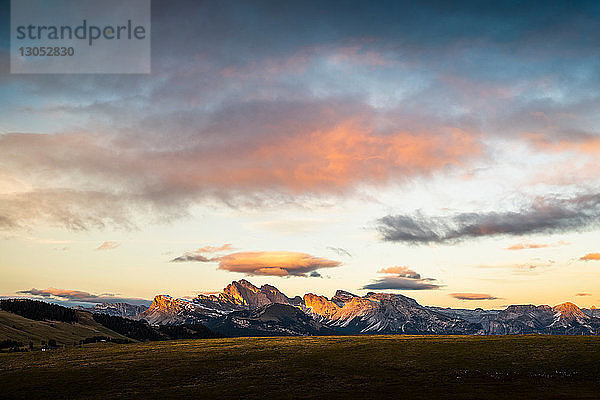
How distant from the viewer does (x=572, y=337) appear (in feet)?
342

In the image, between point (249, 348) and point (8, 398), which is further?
point (249, 348)

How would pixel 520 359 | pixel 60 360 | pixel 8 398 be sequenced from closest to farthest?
1. pixel 8 398
2. pixel 520 359
3. pixel 60 360

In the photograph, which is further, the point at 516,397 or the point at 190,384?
the point at 190,384

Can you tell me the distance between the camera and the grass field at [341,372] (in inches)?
2596

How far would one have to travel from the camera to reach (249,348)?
11012 centimetres

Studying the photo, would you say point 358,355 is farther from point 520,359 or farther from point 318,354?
point 520,359

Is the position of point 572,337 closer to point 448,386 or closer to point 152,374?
point 448,386

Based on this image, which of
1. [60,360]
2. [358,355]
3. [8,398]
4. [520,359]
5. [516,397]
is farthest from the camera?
[60,360]

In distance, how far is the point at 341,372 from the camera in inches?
3113

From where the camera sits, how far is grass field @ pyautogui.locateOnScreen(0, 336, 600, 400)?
6594 cm

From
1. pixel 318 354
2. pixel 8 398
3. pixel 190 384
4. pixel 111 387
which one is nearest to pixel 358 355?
pixel 318 354

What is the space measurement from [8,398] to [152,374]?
70.8ft

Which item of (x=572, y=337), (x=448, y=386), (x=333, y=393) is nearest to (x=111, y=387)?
(x=333, y=393)

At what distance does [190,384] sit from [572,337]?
8384 centimetres
